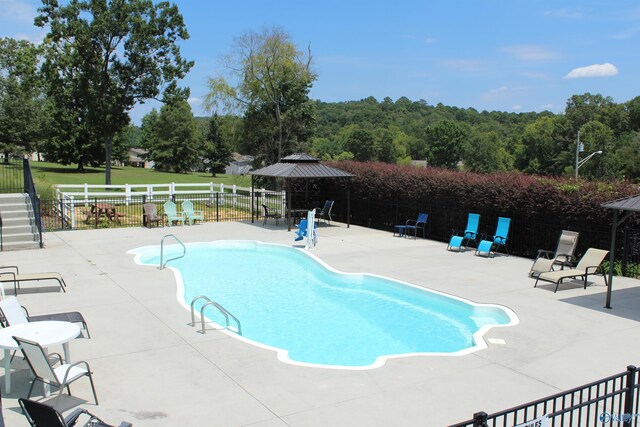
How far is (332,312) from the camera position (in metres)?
10.9

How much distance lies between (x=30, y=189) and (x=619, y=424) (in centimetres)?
1757

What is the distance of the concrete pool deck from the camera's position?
5602mm

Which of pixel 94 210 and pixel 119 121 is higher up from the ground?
pixel 119 121

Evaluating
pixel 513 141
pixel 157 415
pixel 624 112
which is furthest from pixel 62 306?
pixel 513 141

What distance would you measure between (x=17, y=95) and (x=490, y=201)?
44.2 meters

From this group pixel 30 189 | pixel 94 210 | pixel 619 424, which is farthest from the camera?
pixel 94 210

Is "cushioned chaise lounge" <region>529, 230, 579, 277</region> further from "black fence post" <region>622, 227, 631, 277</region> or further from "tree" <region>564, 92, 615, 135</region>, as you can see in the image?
"tree" <region>564, 92, 615, 135</region>

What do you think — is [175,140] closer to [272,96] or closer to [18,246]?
[272,96]

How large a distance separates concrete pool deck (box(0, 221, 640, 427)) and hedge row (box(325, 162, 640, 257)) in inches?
95.4

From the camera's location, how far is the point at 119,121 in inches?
1519

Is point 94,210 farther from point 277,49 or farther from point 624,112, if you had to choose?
point 624,112

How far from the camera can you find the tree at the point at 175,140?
82.5 m

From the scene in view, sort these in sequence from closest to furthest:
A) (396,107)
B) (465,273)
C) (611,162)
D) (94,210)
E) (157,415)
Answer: (157,415) → (465,273) → (94,210) → (611,162) → (396,107)

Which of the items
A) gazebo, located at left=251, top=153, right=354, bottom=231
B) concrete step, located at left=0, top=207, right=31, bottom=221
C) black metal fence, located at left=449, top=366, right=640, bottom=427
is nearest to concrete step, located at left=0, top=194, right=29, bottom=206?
concrete step, located at left=0, top=207, right=31, bottom=221
